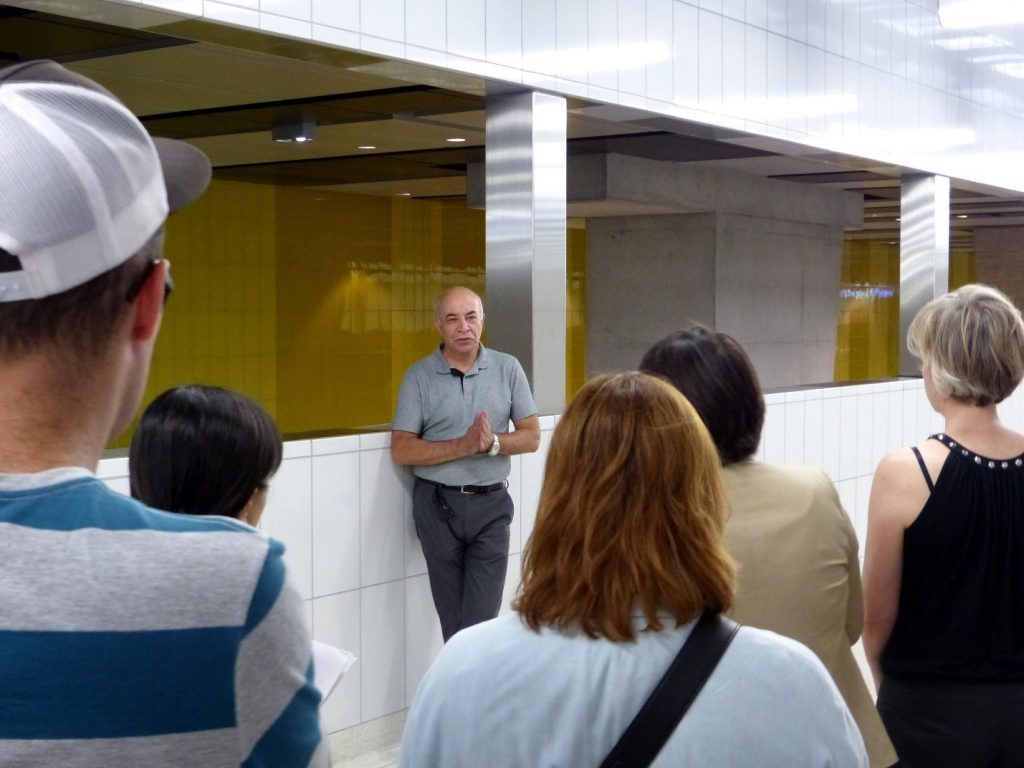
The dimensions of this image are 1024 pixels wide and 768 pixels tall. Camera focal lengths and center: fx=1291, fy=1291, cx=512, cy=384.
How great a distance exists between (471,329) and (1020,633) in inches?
128

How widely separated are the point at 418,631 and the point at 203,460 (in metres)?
3.50

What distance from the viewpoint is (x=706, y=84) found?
751cm

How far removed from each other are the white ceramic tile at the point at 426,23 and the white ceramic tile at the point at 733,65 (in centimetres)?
260

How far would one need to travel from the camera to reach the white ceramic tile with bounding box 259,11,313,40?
479cm

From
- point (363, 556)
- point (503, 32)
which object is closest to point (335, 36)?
point (503, 32)

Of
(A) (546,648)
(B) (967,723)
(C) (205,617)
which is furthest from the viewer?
(B) (967,723)

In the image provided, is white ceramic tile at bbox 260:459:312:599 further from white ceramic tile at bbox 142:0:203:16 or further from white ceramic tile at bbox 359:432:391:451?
white ceramic tile at bbox 142:0:203:16

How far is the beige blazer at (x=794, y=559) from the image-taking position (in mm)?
2303

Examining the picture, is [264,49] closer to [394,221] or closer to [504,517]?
[504,517]

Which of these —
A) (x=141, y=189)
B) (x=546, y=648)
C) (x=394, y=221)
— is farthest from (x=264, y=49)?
(x=394, y=221)

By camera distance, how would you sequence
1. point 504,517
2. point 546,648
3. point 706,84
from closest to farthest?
1. point 546,648
2. point 504,517
3. point 706,84

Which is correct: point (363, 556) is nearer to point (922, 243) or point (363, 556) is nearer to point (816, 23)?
point (816, 23)

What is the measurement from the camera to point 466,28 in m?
5.75

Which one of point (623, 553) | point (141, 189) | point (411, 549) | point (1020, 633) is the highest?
point (141, 189)
